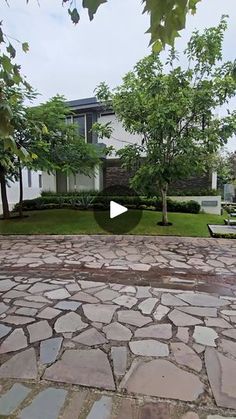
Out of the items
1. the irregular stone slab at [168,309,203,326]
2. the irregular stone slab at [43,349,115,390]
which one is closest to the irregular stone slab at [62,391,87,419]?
the irregular stone slab at [43,349,115,390]

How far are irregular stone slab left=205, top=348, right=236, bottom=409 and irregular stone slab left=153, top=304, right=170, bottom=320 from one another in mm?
770

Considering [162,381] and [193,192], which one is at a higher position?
[193,192]

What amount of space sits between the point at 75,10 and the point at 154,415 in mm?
2495

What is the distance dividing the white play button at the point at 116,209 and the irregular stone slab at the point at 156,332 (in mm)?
9301

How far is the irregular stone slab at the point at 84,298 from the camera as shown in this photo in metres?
3.90

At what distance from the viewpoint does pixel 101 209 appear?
13852mm

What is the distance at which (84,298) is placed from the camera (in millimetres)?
4012

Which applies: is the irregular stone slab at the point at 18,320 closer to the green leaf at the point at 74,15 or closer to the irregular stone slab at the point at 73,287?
the irregular stone slab at the point at 73,287

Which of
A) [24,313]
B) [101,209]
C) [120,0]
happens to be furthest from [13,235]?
[120,0]

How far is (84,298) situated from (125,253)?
2.94m

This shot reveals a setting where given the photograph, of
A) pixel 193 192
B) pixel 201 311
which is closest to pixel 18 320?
pixel 201 311

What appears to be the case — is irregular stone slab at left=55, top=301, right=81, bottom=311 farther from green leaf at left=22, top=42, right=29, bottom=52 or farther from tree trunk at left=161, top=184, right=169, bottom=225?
tree trunk at left=161, top=184, right=169, bottom=225

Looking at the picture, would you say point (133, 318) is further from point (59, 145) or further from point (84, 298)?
point (59, 145)

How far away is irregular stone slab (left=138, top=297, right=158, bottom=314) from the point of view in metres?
3.62
